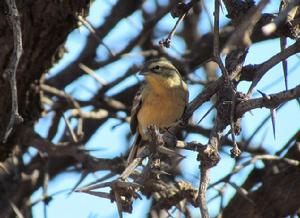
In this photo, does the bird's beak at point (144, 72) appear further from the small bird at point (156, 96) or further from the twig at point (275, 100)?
the twig at point (275, 100)

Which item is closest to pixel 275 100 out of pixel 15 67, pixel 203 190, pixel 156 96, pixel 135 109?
pixel 203 190

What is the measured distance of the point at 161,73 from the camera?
7.32m

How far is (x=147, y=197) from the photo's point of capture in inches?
258

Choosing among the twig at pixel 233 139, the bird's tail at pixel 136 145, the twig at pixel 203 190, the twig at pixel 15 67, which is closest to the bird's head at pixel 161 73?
the bird's tail at pixel 136 145

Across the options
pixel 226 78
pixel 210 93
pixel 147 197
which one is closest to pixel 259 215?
pixel 147 197

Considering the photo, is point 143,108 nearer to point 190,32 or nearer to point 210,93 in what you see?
point 190,32

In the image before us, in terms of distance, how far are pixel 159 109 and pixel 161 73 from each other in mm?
415

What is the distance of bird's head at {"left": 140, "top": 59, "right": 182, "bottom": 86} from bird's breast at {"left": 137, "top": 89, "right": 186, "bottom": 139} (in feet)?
0.49

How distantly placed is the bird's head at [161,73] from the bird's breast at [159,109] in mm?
149

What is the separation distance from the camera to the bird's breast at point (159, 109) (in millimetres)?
7078

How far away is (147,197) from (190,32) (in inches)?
123

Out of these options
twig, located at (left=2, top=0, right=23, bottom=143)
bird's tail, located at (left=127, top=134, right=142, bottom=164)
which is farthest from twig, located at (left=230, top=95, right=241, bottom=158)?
bird's tail, located at (left=127, top=134, right=142, bottom=164)

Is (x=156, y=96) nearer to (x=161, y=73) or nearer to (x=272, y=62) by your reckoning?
(x=161, y=73)

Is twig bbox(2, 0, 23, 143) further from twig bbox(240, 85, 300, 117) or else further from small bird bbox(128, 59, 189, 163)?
small bird bbox(128, 59, 189, 163)
